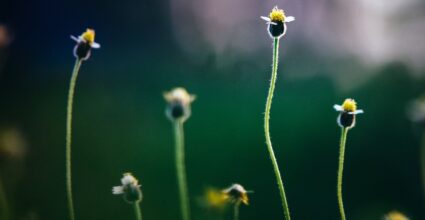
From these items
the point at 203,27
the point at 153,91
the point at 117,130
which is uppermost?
the point at 203,27

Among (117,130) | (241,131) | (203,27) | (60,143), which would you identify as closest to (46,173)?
(60,143)

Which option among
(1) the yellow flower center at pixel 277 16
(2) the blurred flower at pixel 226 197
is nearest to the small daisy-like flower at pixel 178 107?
(2) the blurred flower at pixel 226 197

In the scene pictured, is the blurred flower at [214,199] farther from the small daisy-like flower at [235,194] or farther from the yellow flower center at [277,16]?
the yellow flower center at [277,16]

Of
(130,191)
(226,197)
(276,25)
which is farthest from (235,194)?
(276,25)

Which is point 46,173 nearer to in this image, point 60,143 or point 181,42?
point 60,143

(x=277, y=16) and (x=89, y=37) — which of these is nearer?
(x=89, y=37)

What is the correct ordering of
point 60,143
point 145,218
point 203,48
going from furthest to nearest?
1. point 203,48
2. point 60,143
3. point 145,218

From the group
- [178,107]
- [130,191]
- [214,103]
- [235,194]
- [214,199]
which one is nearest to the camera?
[130,191]

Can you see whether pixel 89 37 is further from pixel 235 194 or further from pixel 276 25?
pixel 235 194
